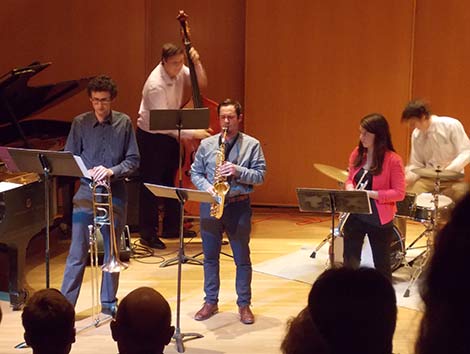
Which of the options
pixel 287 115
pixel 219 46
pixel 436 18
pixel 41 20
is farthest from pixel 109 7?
pixel 436 18

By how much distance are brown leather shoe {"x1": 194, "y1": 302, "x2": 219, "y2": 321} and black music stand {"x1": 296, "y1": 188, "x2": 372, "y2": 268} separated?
1.12 metres

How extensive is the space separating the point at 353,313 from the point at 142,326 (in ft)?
3.36

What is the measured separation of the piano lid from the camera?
6.05 meters

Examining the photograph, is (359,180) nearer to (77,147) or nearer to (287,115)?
(77,147)

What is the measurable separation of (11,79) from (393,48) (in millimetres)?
4428

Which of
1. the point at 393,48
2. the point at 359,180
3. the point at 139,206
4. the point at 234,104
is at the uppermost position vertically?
the point at 393,48

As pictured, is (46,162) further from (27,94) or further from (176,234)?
(176,234)

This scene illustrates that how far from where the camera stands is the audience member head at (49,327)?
7.11 feet

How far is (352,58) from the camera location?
8555mm

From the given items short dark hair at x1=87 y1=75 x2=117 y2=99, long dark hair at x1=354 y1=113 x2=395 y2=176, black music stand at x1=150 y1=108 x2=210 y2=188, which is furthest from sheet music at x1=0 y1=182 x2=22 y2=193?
long dark hair at x1=354 y1=113 x2=395 y2=176

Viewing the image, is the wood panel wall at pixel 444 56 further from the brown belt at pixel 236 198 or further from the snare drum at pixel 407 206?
the brown belt at pixel 236 198

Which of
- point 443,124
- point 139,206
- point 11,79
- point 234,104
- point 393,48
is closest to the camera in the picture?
point 234,104

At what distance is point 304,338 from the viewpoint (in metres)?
1.42

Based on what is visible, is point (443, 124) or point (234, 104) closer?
point (234, 104)
